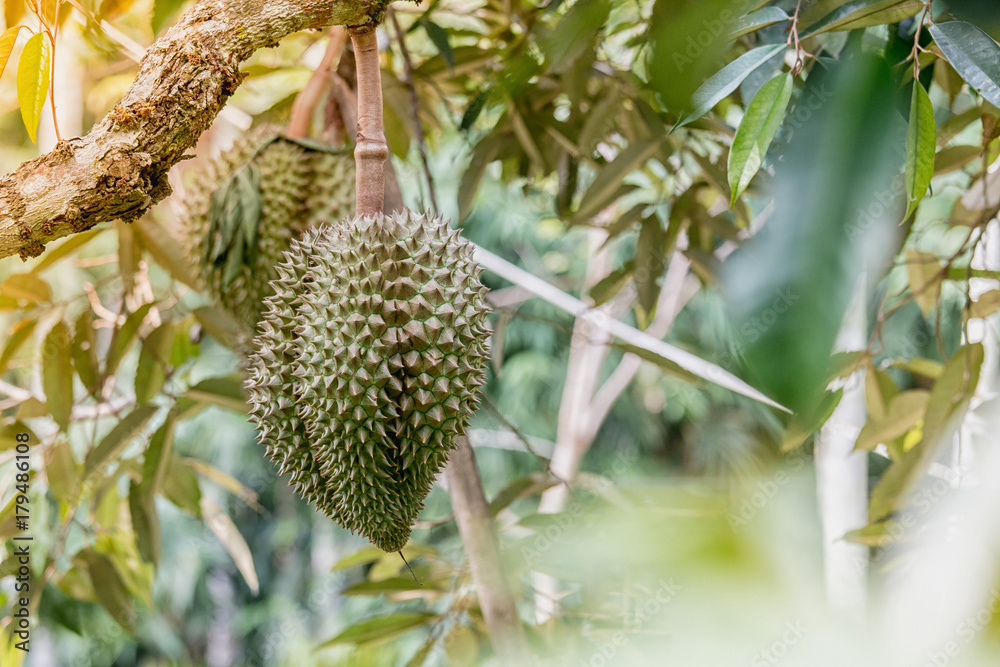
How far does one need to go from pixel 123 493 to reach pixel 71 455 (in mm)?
434

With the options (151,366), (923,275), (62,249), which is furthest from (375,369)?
(923,275)

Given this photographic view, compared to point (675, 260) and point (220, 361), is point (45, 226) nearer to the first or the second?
point (675, 260)

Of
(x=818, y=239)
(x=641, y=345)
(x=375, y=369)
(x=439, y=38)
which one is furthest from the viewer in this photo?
(x=641, y=345)

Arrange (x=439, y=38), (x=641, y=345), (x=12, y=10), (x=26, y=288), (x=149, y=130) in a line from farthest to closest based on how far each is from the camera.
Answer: (x=641, y=345)
(x=26, y=288)
(x=439, y=38)
(x=12, y=10)
(x=149, y=130)

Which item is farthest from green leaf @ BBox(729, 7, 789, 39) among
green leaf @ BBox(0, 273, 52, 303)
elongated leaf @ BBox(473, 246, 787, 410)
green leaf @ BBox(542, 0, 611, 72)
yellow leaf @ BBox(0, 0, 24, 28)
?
green leaf @ BBox(0, 273, 52, 303)

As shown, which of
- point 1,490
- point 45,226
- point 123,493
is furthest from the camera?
point 123,493

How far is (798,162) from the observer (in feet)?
1.22

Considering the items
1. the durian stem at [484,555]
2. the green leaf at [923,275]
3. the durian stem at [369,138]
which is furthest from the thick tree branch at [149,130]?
the green leaf at [923,275]

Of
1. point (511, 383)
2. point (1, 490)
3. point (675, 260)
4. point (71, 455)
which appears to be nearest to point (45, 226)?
point (71, 455)

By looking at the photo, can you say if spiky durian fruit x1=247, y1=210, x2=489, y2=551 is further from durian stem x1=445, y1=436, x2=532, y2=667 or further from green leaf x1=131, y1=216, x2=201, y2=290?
green leaf x1=131, y1=216, x2=201, y2=290

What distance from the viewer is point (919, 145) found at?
1.32 ft

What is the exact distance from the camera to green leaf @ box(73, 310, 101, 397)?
92 centimetres

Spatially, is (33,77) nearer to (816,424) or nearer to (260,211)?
(260,211)

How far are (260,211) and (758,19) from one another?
1.66ft
